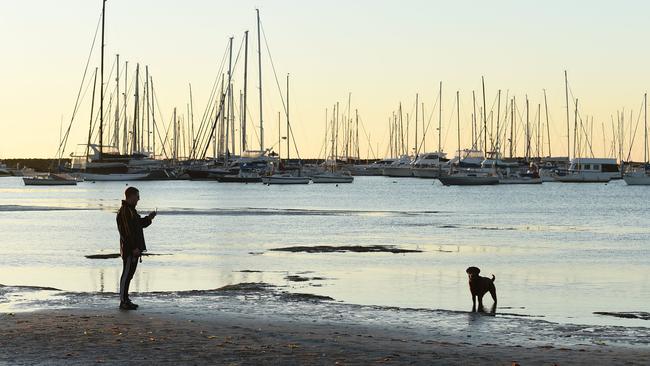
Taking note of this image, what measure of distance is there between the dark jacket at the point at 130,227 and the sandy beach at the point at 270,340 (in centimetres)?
97

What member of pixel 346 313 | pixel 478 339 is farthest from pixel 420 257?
pixel 478 339

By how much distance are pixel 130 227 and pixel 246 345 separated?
4.04 metres

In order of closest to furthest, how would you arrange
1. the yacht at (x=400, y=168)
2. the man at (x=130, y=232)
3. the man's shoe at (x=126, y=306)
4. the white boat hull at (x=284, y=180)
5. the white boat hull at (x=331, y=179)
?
1. the man at (x=130, y=232)
2. the man's shoe at (x=126, y=306)
3. the white boat hull at (x=284, y=180)
4. the white boat hull at (x=331, y=179)
5. the yacht at (x=400, y=168)

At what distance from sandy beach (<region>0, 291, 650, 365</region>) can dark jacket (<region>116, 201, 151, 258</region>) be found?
0.97m

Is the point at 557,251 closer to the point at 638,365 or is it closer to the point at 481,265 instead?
the point at 481,265

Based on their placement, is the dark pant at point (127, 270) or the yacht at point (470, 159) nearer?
the dark pant at point (127, 270)

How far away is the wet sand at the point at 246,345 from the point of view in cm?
1388

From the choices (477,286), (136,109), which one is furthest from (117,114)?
(477,286)

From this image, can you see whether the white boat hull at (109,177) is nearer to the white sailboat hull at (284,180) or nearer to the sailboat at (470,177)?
the white sailboat hull at (284,180)

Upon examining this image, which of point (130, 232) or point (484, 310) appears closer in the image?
point (130, 232)

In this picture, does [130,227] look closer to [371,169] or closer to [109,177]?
[109,177]

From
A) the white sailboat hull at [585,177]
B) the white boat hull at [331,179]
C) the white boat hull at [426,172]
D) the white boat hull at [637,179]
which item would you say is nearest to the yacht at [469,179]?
the white boat hull at [331,179]

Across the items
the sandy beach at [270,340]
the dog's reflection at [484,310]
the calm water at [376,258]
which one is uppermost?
the sandy beach at [270,340]

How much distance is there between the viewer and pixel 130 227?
18.2m
